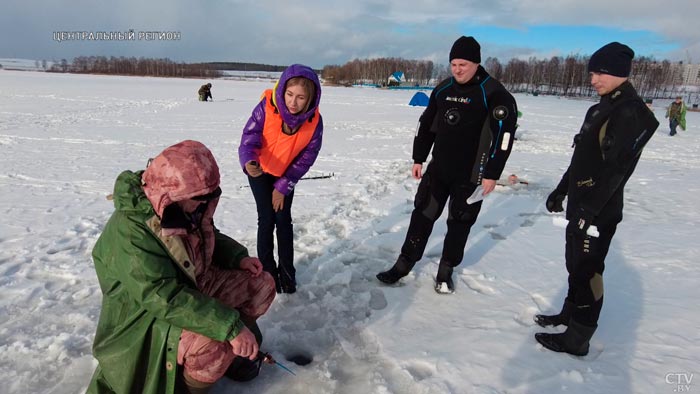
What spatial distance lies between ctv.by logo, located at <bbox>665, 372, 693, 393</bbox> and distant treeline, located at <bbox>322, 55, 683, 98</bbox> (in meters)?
76.3

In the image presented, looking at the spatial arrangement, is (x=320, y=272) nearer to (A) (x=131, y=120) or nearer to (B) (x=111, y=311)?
(B) (x=111, y=311)

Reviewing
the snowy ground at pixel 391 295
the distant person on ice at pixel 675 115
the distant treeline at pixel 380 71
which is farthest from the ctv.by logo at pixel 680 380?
the distant treeline at pixel 380 71

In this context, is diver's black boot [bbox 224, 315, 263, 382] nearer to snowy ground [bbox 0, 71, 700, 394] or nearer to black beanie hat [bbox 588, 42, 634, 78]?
snowy ground [bbox 0, 71, 700, 394]

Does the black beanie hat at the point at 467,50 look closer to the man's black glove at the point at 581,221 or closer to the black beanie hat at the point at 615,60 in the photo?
the black beanie hat at the point at 615,60

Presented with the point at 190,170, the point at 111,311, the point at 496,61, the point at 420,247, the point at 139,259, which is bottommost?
the point at 420,247

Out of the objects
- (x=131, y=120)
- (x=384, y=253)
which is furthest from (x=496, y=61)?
(x=384, y=253)

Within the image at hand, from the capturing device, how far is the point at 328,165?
845 cm

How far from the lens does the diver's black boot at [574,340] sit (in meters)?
2.70

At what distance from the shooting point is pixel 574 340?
2.72 metres

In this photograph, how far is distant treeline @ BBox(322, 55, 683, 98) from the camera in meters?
80.6

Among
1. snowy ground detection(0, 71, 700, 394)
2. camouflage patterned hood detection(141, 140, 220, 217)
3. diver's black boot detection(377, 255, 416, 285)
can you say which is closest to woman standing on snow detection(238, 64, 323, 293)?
snowy ground detection(0, 71, 700, 394)

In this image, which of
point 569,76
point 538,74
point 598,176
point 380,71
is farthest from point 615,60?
point 380,71

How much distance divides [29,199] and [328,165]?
4866 mm

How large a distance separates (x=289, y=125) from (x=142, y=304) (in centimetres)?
161
